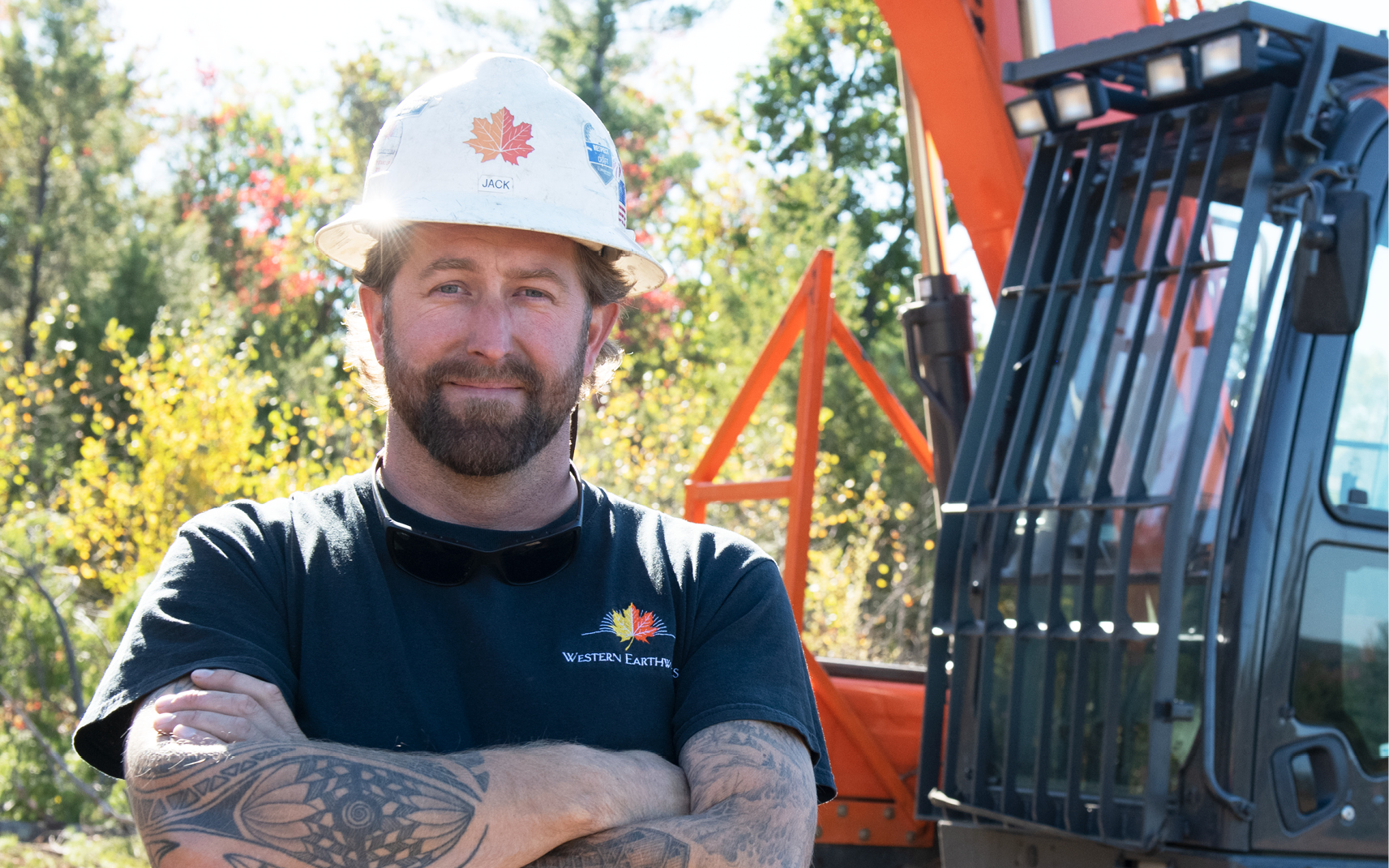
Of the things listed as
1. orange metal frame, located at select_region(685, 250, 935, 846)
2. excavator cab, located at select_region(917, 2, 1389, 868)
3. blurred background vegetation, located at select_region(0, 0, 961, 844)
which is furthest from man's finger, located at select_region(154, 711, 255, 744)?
blurred background vegetation, located at select_region(0, 0, 961, 844)

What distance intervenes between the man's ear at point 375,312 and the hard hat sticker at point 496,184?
10.2 inches

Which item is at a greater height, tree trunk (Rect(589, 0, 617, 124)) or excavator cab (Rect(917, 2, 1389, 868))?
tree trunk (Rect(589, 0, 617, 124))

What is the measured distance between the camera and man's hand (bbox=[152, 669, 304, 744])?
6.33 feet

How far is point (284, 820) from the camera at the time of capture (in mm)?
1857

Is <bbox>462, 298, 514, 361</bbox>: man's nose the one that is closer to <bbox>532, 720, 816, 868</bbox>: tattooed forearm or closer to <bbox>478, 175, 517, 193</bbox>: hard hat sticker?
<bbox>478, 175, 517, 193</bbox>: hard hat sticker

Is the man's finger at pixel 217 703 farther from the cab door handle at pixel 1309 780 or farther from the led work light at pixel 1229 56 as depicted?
the led work light at pixel 1229 56

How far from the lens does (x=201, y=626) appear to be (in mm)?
2049

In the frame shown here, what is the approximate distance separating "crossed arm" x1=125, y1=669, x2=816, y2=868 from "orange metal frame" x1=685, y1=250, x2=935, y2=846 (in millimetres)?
2508

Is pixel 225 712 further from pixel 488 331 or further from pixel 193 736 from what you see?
pixel 488 331

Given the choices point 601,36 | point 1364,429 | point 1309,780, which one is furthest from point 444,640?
point 601,36

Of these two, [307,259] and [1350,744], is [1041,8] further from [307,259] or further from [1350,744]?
[307,259]

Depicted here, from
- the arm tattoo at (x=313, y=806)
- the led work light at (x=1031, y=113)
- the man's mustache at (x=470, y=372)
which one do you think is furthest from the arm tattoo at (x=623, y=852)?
the led work light at (x=1031, y=113)

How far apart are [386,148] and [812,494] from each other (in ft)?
9.73

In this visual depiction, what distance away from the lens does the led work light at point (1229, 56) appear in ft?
12.3
